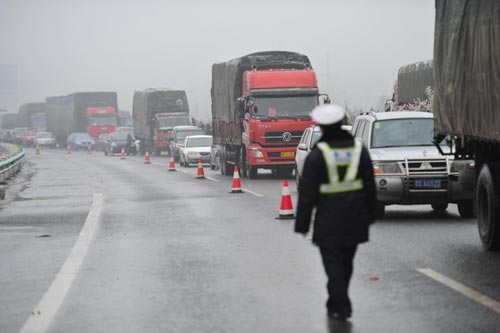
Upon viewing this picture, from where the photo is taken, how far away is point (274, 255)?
1286 cm

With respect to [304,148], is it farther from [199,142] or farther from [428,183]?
[199,142]

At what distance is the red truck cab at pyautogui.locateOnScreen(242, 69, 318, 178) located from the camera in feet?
107

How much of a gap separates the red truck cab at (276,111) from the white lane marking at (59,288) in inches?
613

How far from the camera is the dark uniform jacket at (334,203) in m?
7.96

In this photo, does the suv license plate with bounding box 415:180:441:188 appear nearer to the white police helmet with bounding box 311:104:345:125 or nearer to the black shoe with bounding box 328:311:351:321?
the black shoe with bounding box 328:311:351:321

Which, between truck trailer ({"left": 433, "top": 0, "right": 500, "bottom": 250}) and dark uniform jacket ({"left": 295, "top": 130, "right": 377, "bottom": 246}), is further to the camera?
truck trailer ({"left": 433, "top": 0, "right": 500, "bottom": 250})

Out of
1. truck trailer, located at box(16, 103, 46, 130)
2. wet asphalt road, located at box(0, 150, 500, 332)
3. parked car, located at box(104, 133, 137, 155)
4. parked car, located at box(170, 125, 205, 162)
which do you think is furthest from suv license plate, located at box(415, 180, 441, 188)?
truck trailer, located at box(16, 103, 46, 130)

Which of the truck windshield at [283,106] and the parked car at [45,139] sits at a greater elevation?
the truck windshield at [283,106]

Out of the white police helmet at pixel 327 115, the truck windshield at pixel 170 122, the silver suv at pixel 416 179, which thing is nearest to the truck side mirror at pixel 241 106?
the silver suv at pixel 416 179

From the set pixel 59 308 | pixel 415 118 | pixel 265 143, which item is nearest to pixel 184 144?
pixel 265 143

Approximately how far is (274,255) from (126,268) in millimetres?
1813

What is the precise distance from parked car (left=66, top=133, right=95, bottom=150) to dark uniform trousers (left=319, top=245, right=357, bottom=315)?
78598mm

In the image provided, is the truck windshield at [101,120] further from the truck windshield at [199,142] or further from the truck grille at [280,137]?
the truck grille at [280,137]

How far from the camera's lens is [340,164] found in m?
7.99
